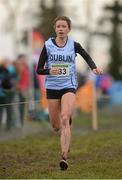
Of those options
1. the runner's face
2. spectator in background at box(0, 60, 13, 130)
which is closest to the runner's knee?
the runner's face

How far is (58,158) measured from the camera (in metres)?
9.87

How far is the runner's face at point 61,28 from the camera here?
28.6 feet

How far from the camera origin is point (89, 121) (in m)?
16.9

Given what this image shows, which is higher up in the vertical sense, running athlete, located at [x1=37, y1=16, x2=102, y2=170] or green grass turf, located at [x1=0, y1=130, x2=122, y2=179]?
running athlete, located at [x1=37, y1=16, x2=102, y2=170]

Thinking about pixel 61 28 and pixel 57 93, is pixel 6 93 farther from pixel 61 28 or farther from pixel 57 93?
pixel 61 28

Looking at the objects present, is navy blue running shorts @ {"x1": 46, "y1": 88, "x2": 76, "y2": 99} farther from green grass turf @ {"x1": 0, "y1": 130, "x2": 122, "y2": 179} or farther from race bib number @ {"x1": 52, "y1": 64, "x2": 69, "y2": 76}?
green grass turf @ {"x1": 0, "y1": 130, "x2": 122, "y2": 179}

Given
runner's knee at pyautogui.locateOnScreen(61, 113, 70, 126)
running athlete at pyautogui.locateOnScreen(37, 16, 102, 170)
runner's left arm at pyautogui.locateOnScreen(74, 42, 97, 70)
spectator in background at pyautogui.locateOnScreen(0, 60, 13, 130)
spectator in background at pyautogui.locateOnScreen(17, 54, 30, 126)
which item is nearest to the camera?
runner's knee at pyautogui.locateOnScreen(61, 113, 70, 126)

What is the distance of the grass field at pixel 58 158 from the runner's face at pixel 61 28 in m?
1.86

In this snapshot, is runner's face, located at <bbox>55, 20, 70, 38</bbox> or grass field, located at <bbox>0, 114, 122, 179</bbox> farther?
runner's face, located at <bbox>55, 20, 70, 38</bbox>

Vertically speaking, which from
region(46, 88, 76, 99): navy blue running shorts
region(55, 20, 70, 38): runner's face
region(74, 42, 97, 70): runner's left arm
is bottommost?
region(46, 88, 76, 99): navy blue running shorts

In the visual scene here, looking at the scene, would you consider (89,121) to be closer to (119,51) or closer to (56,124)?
(56,124)

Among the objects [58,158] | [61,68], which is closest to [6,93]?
[58,158]

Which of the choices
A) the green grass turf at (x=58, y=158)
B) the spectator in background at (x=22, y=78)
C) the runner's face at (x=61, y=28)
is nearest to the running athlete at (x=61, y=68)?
the runner's face at (x=61, y=28)

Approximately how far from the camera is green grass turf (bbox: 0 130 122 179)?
8.16 metres
